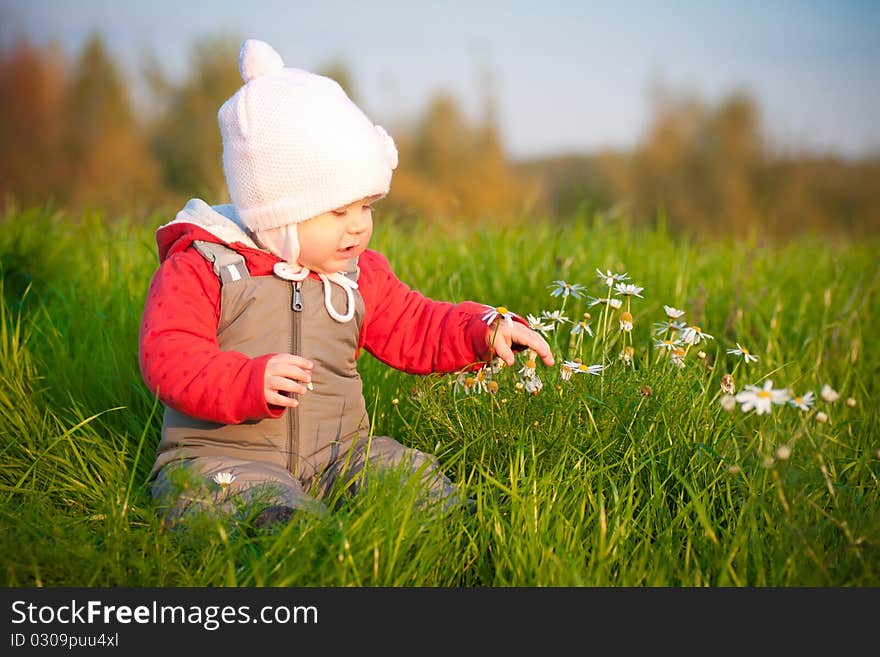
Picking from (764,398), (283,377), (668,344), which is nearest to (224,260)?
(283,377)

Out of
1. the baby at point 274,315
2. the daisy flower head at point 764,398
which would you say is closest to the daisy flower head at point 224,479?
the baby at point 274,315

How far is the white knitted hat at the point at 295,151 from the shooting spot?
2.33 metres

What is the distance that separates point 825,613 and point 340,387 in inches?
51.7

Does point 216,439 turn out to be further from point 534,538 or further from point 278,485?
point 534,538

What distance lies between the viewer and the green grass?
2020 mm

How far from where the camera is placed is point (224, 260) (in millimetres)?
2404

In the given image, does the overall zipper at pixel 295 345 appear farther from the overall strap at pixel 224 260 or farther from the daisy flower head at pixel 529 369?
the daisy flower head at pixel 529 369

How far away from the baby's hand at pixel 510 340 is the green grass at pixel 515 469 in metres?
0.10

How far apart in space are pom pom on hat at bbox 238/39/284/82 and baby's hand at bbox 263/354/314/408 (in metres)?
0.82

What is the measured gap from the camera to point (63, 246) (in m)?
4.16

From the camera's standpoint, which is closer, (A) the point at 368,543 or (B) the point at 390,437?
(A) the point at 368,543

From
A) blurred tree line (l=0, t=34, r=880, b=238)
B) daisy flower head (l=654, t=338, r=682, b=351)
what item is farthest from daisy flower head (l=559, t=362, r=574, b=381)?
blurred tree line (l=0, t=34, r=880, b=238)

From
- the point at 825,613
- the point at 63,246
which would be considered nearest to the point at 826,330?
the point at 825,613

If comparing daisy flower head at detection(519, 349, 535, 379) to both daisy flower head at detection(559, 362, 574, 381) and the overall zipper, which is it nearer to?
daisy flower head at detection(559, 362, 574, 381)
